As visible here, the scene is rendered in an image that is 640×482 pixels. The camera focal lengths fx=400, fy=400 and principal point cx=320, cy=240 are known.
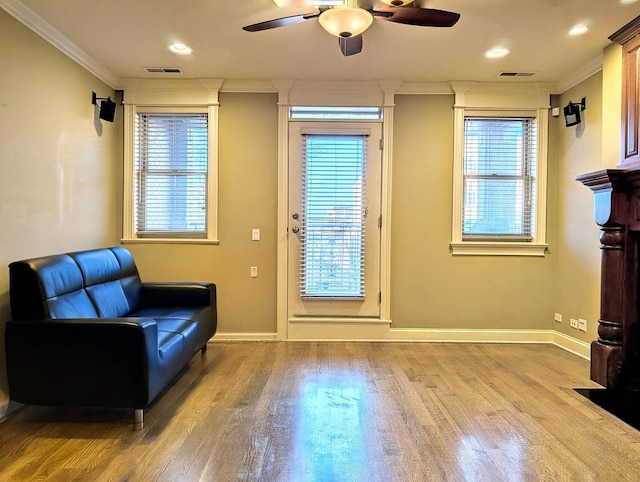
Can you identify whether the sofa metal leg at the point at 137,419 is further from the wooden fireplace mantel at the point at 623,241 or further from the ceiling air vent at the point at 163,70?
the wooden fireplace mantel at the point at 623,241

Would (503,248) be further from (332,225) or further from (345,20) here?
(345,20)

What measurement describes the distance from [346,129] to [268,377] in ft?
8.22

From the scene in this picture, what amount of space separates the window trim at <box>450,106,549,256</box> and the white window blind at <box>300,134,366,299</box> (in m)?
0.97

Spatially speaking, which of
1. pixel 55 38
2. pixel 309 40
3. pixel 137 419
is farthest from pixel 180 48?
pixel 137 419

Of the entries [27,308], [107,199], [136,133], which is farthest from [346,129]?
[27,308]

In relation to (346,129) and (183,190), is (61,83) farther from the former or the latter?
(346,129)

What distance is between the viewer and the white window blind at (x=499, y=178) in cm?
416

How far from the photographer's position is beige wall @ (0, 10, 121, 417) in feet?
8.44

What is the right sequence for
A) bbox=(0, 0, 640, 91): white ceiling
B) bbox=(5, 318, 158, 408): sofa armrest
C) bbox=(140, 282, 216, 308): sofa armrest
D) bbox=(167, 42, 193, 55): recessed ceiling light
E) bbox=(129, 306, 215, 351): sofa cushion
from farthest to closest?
bbox=(140, 282, 216, 308): sofa armrest, bbox=(167, 42, 193, 55): recessed ceiling light, bbox=(129, 306, 215, 351): sofa cushion, bbox=(0, 0, 640, 91): white ceiling, bbox=(5, 318, 158, 408): sofa armrest

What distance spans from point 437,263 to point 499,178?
1.09 metres

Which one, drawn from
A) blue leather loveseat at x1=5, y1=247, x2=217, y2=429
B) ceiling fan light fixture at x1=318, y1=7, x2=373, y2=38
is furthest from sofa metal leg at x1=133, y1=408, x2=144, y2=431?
ceiling fan light fixture at x1=318, y1=7, x2=373, y2=38

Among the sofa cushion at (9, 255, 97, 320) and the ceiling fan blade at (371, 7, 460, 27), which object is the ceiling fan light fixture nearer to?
the ceiling fan blade at (371, 7, 460, 27)

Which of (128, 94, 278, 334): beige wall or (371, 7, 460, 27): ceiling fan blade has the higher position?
(371, 7, 460, 27): ceiling fan blade

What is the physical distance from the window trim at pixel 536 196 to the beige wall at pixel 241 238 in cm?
187
